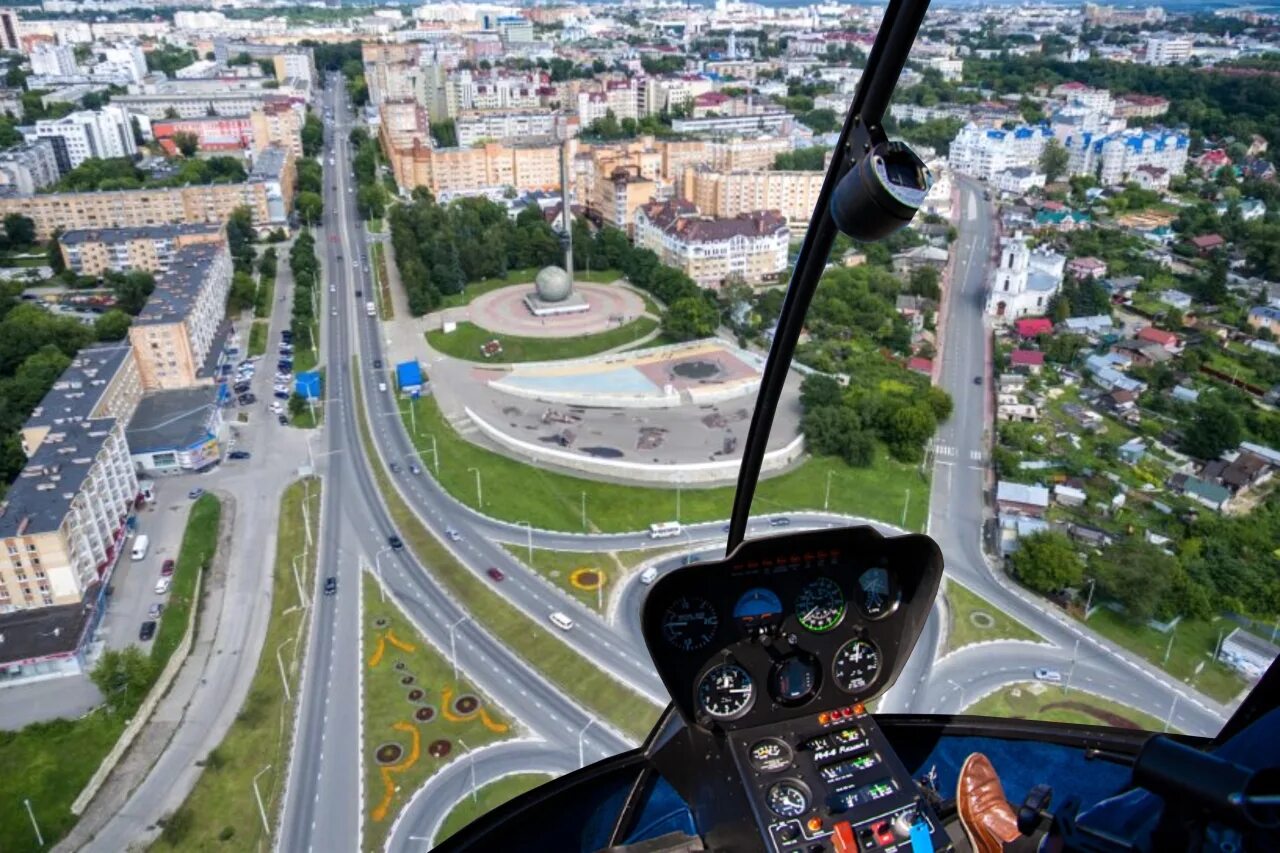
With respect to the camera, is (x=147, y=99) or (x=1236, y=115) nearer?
(x=1236, y=115)

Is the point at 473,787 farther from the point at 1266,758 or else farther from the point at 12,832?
the point at 1266,758

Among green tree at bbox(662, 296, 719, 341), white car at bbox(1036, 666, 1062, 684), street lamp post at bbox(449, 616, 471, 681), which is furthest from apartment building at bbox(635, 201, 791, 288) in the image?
white car at bbox(1036, 666, 1062, 684)

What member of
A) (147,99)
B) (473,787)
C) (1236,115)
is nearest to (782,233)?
(1236,115)

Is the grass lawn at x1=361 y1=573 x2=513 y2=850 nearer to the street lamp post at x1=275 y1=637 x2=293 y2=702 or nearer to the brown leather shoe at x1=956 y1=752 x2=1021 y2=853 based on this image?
the street lamp post at x1=275 y1=637 x2=293 y2=702

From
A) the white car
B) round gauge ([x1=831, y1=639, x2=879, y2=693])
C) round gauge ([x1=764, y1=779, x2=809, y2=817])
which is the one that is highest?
round gauge ([x1=831, y1=639, x2=879, y2=693])

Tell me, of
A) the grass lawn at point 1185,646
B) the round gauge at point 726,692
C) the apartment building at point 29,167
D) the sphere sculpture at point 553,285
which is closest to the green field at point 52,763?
the round gauge at point 726,692

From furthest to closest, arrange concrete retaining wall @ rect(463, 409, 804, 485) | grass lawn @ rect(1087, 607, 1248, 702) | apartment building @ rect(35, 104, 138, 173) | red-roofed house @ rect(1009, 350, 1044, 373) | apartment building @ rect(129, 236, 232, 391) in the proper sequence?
apartment building @ rect(35, 104, 138, 173), red-roofed house @ rect(1009, 350, 1044, 373), apartment building @ rect(129, 236, 232, 391), concrete retaining wall @ rect(463, 409, 804, 485), grass lawn @ rect(1087, 607, 1248, 702)
